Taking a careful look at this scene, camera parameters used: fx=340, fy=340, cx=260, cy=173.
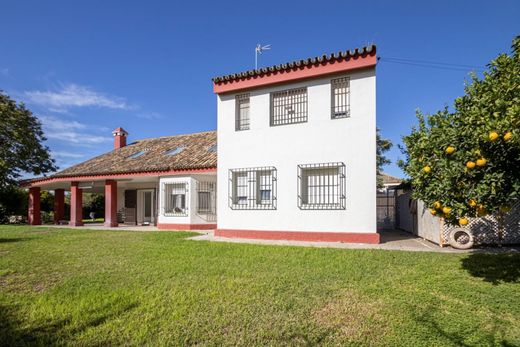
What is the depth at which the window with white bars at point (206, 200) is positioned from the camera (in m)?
15.9

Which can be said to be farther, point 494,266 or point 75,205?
point 75,205

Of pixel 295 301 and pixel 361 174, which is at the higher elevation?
pixel 361 174

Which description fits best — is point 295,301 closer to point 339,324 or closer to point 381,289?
point 339,324

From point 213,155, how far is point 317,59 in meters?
7.43

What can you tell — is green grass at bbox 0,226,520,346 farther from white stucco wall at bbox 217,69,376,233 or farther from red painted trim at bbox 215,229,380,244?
white stucco wall at bbox 217,69,376,233

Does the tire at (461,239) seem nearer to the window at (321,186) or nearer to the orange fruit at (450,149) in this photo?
the window at (321,186)

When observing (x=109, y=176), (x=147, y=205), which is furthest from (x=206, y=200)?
(x=147, y=205)

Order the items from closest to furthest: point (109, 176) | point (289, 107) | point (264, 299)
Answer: point (264, 299)
point (289, 107)
point (109, 176)

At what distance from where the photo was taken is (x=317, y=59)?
1091cm

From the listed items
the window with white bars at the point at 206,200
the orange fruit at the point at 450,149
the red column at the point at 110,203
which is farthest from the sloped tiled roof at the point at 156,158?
the orange fruit at the point at 450,149

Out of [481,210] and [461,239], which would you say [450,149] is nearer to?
[481,210]

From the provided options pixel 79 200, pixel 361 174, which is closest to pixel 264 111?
pixel 361 174

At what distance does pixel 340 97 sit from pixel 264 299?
7772 millimetres

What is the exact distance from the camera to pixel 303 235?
11.1 metres
